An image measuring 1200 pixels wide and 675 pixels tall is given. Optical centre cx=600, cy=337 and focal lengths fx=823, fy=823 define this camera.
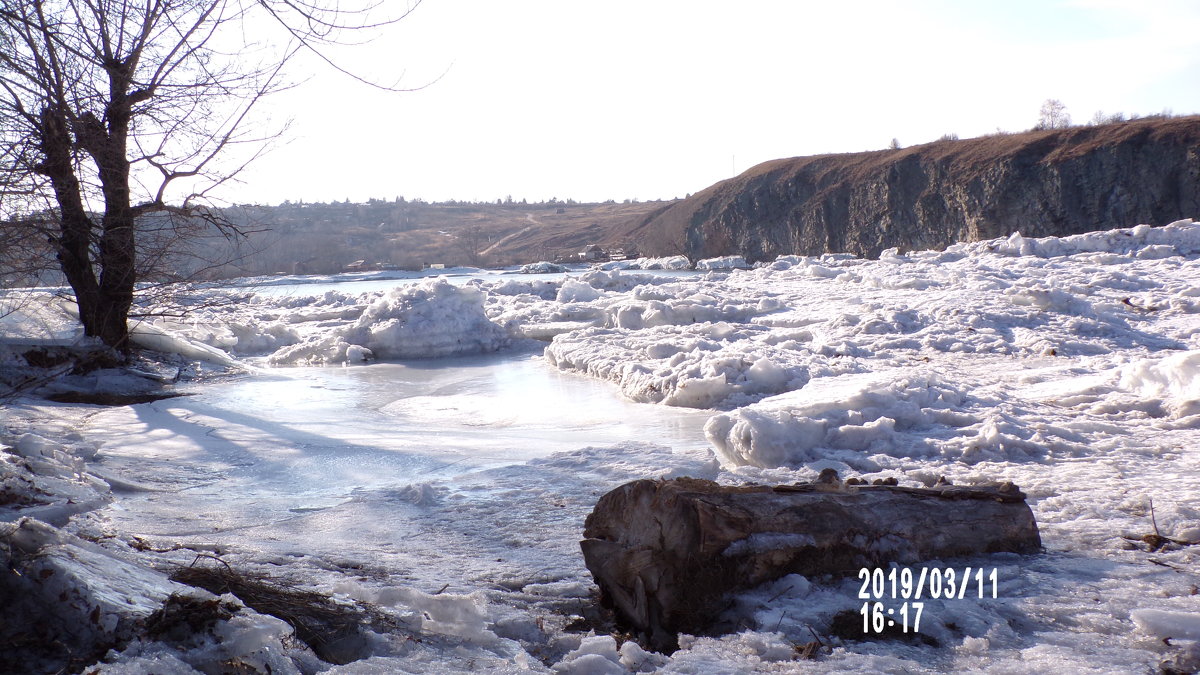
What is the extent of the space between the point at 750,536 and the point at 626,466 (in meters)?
2.24

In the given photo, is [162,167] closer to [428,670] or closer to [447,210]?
[428,670]

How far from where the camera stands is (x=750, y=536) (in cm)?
272

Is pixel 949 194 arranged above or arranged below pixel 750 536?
above

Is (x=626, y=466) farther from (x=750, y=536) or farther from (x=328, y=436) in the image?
(x=328, y=436)

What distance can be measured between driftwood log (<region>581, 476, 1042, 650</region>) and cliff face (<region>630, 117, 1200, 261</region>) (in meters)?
38.5

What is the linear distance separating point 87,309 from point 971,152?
44694mm

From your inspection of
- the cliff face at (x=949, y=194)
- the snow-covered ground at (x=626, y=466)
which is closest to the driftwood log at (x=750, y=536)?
the snow-covered ground at (x=626, y=466)

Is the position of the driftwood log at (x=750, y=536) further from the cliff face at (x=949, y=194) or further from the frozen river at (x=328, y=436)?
the cliff face at (x=949, y=194)

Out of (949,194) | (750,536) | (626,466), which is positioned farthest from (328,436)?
(949,194)

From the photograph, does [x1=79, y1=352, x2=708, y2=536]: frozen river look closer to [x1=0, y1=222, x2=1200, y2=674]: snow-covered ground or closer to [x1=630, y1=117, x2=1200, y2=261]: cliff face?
[x1=0, y1=222, x2=1200, y2=674]: snow-covered ground

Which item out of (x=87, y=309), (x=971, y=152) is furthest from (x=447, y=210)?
(x=87, y=309)

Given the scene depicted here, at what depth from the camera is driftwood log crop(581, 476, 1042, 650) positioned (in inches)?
104

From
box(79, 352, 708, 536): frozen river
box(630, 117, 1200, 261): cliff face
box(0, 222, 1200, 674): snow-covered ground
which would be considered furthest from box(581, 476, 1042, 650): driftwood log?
box(630, 117, 1200, 261): cliff face

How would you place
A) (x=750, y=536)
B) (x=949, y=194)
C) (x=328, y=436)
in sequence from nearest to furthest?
(x=750, y=536) < (x=328, y=436) < (x=949, y=194)
